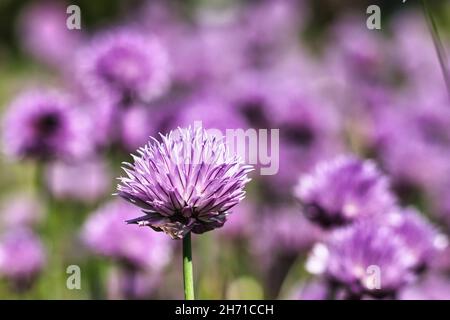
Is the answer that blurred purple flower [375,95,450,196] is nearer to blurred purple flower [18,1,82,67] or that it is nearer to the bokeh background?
the bokeh background

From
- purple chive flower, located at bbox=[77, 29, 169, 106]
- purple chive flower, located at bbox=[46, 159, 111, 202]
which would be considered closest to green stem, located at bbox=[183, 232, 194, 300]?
purple chive flower, located at bbox=[77, 29, 169, 106]

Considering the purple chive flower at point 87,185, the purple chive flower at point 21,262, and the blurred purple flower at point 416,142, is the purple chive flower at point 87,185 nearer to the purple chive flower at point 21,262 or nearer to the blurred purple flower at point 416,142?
the purple chive flower at point 21,262

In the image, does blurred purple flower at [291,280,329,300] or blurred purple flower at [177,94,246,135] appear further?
blurred purple flower at [177,94,246,135]

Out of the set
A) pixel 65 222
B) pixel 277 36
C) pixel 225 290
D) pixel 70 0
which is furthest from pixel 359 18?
pixel 70 0

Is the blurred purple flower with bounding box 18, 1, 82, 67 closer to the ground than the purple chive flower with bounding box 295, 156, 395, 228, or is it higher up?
higher up

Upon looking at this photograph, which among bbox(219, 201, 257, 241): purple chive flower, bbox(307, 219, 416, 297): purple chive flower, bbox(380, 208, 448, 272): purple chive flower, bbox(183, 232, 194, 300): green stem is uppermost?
bbox(219, 201, 257, 241): purple chive flower

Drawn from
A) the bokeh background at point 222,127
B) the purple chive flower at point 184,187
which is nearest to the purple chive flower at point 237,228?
the bokeh background at point 222,127
